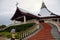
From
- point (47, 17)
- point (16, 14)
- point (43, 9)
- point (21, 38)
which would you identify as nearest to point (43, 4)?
point (43, 9)

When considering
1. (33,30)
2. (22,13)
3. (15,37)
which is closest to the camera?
(15,37)

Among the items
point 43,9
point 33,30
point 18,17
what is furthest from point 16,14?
point 33,30

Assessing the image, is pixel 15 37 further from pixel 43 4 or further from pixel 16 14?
pixel 43 4

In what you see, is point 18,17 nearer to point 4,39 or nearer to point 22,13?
point 22,13

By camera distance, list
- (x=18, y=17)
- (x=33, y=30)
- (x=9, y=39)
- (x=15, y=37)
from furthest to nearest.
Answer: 1. (x=18, y=17)
2. (x=33, y=30)
3. (x=15, y=37)
4. (x=9, y=39)

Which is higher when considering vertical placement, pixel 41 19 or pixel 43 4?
pixel 43 4

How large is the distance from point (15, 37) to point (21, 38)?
1698mm

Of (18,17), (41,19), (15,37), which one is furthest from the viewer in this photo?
(41,19)

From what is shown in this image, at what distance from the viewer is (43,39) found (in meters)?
19.5

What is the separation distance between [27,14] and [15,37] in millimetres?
26425

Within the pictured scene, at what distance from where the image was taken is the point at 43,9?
60.8m

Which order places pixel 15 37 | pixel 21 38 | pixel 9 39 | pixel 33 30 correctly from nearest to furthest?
1. pixel 9 39
2. pixel 15 37
3. pixel 21 38
4. pixel 33 30

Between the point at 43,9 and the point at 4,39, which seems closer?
the point at 4,39

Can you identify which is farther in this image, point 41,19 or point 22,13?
point 41,19
